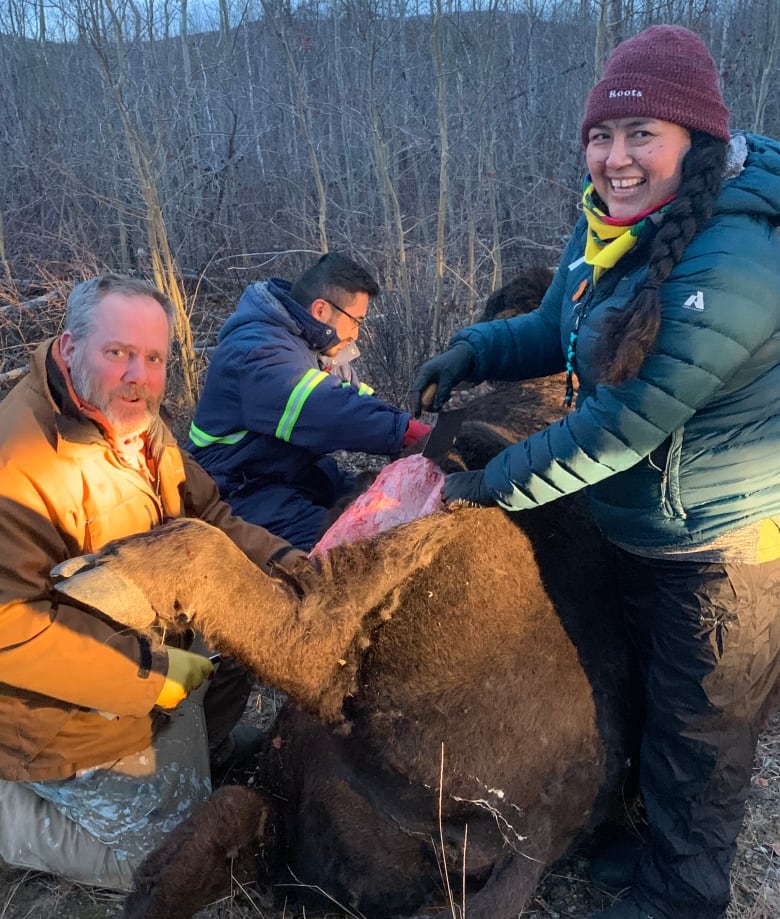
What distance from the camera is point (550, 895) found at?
2.54 meters

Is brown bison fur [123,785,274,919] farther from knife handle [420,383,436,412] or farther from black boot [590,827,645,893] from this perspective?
knife handle [420,383,436,412]

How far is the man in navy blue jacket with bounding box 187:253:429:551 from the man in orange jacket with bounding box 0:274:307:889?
2.26 ft

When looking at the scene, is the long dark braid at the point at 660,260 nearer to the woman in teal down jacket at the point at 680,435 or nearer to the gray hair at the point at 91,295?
the woman in teal down jacket at the point at 680,435

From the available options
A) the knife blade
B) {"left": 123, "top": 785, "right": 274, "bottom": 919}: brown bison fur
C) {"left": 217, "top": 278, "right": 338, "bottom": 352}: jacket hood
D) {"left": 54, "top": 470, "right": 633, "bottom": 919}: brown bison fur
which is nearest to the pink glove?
{"left": 217, "top": 278, "right": 338, "bottom": 352}: jacket hood

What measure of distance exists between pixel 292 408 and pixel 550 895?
212 centimetres

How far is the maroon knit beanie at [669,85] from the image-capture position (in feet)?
6.46

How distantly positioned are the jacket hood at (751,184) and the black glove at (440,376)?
1092 mm

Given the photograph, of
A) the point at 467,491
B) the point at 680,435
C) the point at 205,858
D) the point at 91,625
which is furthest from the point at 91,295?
the point at 680,435

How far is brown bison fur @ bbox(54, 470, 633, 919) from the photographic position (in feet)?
6.12

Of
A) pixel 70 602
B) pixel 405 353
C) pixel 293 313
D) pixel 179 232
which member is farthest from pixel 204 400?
pixel 179 232

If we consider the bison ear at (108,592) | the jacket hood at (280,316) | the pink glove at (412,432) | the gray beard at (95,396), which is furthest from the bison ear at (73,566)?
the jacket hood at (280,316)

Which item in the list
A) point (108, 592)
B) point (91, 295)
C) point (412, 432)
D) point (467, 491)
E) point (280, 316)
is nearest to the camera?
point (108, 592)

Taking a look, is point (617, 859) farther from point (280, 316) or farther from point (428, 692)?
point (280, 316)

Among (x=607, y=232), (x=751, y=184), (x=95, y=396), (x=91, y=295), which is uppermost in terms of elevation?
(x=751, y=184)
